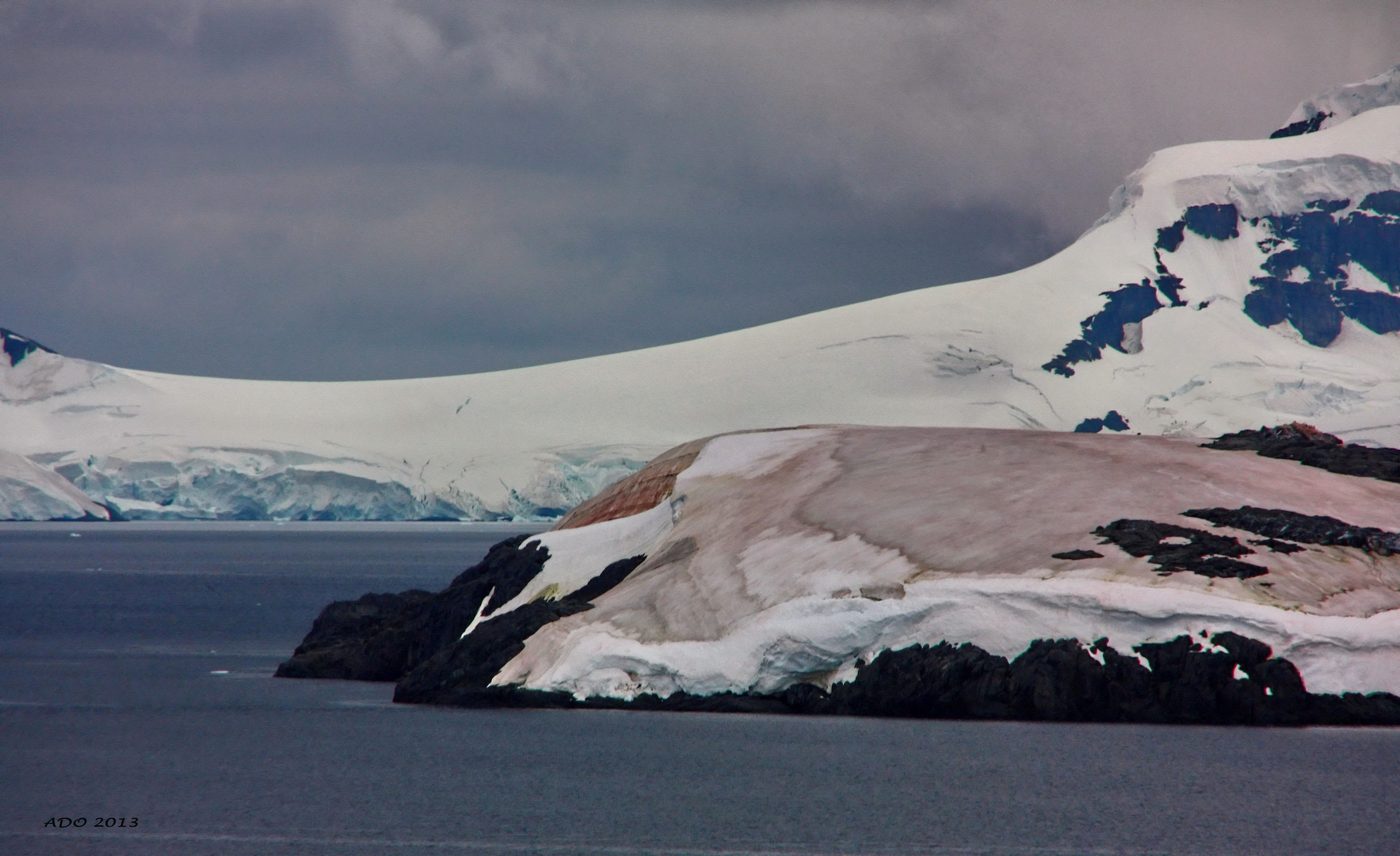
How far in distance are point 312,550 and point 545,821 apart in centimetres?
11214

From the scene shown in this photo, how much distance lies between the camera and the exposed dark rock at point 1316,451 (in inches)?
1270

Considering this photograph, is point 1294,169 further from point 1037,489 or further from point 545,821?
point 545,821

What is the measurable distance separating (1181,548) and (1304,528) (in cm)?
270

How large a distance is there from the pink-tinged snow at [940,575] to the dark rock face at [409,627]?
1266 millimetres

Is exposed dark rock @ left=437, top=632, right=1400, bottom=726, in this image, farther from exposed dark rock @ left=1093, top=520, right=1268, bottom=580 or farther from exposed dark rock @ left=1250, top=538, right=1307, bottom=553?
exposed dark rock @ left=1250, top=538, right=1307, bottom=553

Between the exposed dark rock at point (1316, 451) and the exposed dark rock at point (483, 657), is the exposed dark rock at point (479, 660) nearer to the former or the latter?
the exposed dark rock at point (483, 657)

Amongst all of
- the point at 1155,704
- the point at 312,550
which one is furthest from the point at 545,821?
the point at 312,550

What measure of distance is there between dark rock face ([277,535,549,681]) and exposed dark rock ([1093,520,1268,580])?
12043 millimetres

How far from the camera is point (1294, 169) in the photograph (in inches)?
7259

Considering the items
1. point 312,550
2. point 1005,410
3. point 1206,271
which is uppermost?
point 1206,271

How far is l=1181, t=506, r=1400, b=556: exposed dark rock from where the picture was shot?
2712 cm

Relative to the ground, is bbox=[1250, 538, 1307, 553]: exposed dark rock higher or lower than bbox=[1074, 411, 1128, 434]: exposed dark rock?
lower

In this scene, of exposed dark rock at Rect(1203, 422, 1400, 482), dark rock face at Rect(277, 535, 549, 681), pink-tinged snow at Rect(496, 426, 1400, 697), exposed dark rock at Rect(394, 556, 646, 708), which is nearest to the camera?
pink-tinged snow at Rect(496, 426, 1400, 697)

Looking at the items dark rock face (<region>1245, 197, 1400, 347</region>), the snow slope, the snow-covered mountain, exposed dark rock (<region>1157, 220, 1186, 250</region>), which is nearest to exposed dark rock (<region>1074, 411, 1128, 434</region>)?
the snow-covered mountain
